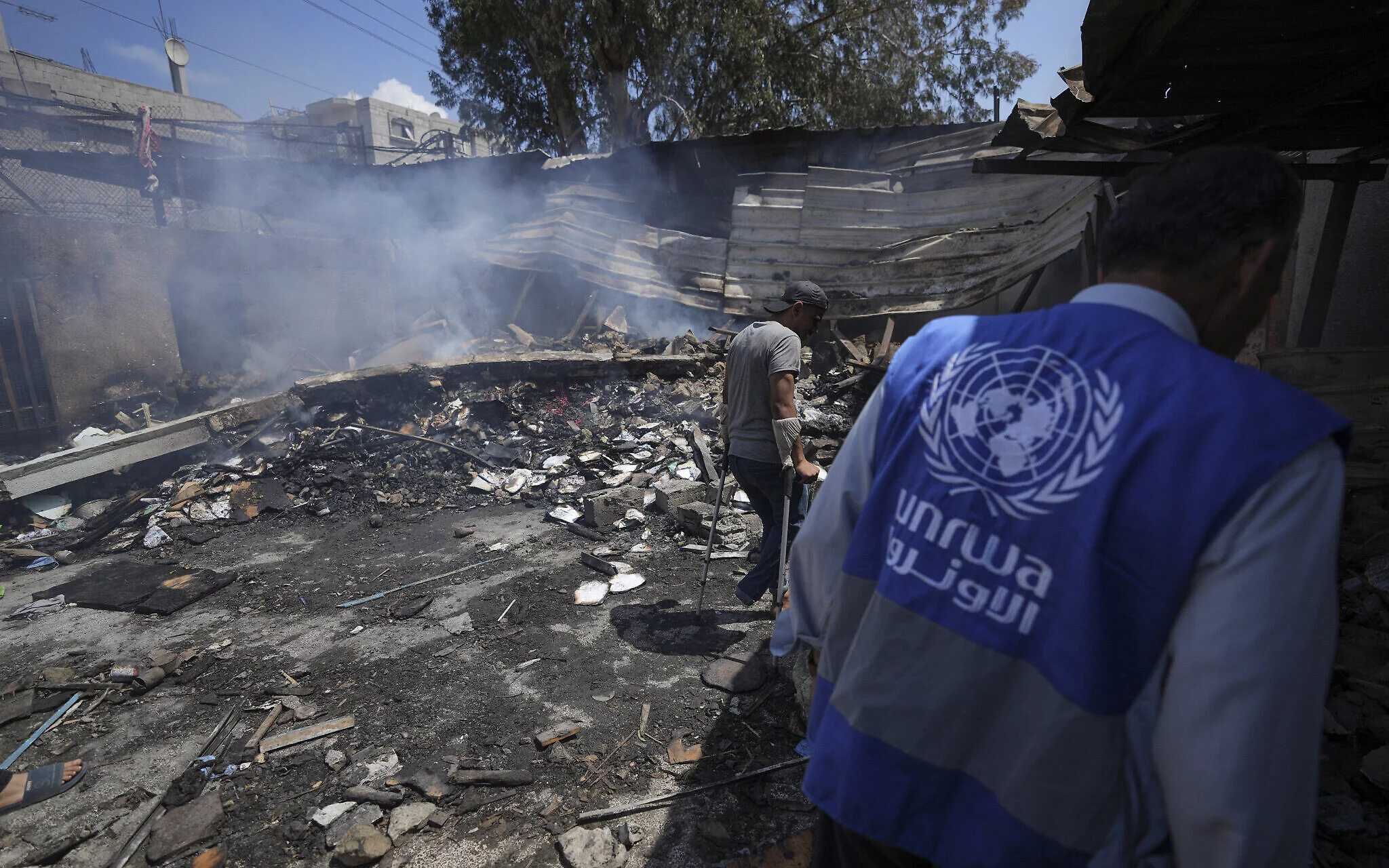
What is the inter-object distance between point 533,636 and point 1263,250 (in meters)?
4.37

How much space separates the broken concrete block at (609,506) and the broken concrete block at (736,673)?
8.86ft

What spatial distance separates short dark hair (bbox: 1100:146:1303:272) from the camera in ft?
3.28

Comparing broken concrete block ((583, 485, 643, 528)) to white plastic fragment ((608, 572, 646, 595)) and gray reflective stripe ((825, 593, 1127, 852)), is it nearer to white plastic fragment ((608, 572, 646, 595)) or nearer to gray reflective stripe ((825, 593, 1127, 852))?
white plastic fragment ((608, 572, 646, 595))

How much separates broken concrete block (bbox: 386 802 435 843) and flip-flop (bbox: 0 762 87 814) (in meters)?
1.77

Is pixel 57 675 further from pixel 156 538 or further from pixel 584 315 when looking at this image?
pixel 584 315

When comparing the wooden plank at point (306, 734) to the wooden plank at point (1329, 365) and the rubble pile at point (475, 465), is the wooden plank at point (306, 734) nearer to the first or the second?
the rubble pile at point (475, 465)

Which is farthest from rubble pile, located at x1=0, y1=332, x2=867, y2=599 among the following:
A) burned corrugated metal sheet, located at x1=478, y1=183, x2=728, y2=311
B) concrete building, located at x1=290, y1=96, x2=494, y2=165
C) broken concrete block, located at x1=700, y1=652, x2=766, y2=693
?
concrete building, located at x1=290, y1=96, x2=494, y2=165

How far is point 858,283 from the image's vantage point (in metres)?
10.6

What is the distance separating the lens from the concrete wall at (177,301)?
1065 cm

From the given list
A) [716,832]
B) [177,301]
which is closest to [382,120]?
[177,301]

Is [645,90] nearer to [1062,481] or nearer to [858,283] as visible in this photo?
[858,283]

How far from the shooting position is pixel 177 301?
12.3 m

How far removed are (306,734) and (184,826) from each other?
0.64 m

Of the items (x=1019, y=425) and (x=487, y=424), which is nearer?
(x=1019, y=425)
